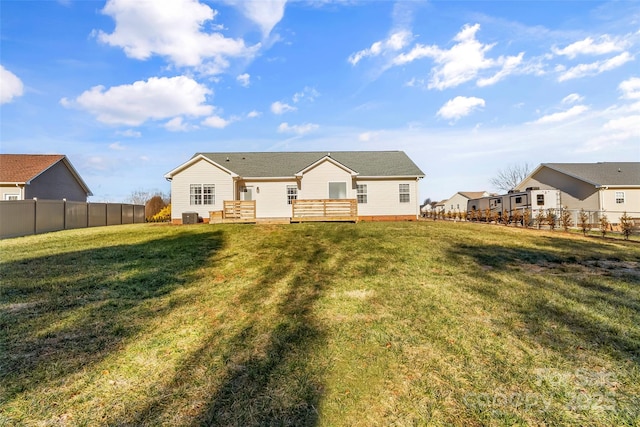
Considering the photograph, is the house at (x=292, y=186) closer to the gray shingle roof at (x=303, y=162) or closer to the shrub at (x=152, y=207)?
the gray shingle roof at (x=303, y=162)

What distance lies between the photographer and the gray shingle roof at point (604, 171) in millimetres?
25031

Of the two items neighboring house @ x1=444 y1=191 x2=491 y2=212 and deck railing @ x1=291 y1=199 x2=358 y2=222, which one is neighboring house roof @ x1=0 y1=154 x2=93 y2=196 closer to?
deck railing @ x1=291 y1=199 x2=358 y2=222

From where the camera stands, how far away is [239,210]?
18.3 metres

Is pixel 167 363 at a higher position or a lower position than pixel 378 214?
lower

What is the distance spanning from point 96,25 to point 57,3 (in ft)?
5.43

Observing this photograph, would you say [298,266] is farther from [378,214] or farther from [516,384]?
[378,214]

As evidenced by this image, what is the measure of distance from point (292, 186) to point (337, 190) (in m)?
3.21

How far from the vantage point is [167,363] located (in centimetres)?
362

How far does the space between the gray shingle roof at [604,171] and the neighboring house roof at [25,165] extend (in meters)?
42.8

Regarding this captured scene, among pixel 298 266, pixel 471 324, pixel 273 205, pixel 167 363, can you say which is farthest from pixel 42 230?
pixel 471 324

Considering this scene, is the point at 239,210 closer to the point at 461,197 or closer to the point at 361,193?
the point at 361,193

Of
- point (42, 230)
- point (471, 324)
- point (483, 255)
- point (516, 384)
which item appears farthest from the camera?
point (42, 230)

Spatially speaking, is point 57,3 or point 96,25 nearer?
point 57,3

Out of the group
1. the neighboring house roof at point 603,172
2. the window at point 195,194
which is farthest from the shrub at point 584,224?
the window at point 195,194
